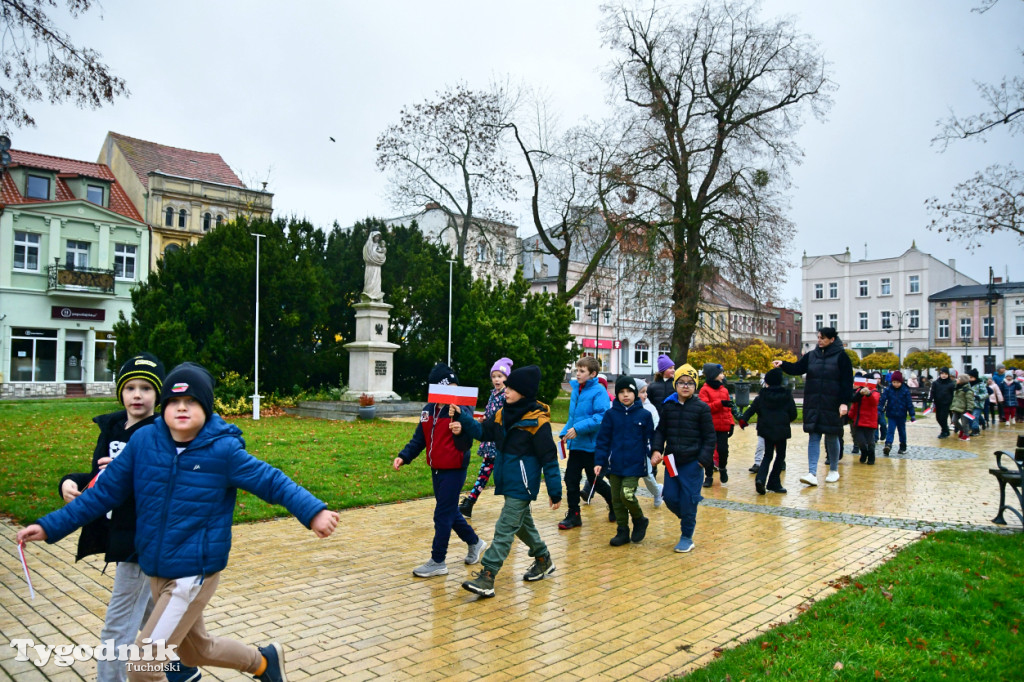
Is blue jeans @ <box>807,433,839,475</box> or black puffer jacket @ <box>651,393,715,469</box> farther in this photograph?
blue jeans @ <box>807,433,839,475</box>

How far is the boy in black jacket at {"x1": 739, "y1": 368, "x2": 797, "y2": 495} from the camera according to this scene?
36.1ft

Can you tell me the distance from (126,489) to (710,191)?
1027 inches

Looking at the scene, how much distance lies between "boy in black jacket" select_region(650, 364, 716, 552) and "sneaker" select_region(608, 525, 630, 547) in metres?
0.53

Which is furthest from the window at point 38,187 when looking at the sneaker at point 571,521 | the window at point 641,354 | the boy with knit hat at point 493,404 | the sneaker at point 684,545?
the window at point 641,354

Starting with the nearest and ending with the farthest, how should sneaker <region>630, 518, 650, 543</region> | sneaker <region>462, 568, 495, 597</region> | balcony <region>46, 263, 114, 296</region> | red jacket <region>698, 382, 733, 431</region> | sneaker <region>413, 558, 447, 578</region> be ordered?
sneaker <region>462, 568, 495, 597</region> → sneaker <region>413, 558, 447, 578</region> → sneaker <region>630, 518, 650, 543</region> → red jacket <region>698, 382, 733, 431</region> → balcony <region>46, 263, 114, 296</region>

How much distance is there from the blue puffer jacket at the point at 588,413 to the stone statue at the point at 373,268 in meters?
16.9

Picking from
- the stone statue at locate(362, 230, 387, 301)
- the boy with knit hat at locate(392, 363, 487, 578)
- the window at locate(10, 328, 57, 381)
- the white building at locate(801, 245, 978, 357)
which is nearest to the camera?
the boy with knit hat at locate(392, 363, 487, 578)

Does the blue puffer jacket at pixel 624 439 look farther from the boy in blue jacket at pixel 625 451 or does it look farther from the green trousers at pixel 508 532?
the green trousers at pixel 508 532

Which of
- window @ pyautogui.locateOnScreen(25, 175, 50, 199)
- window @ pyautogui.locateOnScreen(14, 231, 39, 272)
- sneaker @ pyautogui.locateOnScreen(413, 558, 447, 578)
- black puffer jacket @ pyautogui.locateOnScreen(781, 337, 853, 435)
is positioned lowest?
sneaker @ pyautogui.locateOnScreen(413, 558, 447, 578)

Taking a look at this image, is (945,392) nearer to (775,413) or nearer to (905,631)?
(775,413)

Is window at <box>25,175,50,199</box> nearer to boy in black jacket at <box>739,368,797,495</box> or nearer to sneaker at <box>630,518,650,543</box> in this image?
boy in black jacket at <box>739,368,797,495</box>

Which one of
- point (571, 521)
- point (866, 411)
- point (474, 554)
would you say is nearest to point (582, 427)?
point (571, 521)

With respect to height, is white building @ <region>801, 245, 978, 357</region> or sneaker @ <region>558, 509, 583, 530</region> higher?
white building @ <region>801, 245, 978, 357</region>

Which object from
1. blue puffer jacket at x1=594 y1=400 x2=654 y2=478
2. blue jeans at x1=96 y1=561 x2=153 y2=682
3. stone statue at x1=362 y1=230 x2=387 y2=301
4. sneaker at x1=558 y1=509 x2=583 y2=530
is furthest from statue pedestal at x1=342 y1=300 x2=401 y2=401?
blue jeans at x1=96 y1=561 x2=153 y2=682
